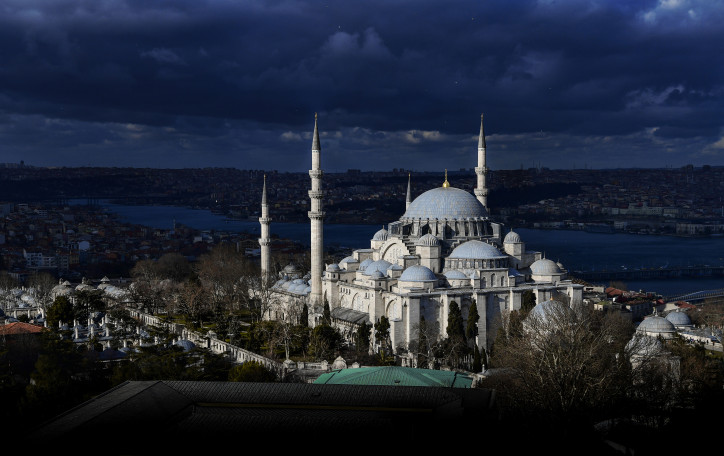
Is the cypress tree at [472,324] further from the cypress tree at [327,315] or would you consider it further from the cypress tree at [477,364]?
the cypress tree at [327,315]

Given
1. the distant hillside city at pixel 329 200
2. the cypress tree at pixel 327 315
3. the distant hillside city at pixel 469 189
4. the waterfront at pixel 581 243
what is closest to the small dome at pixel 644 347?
the cypress tree at pixel 327 315

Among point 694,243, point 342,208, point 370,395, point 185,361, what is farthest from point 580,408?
point 342,208

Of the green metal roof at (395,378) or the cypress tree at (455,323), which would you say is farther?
the cypress tree at (455,323)

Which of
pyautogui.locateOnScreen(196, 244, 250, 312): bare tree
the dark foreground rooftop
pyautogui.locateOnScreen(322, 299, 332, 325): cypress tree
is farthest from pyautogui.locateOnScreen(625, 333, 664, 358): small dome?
pyautogui.locateOnScreen(196, 244, 250, 312): bare tree

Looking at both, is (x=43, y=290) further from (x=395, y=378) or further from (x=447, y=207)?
(x=395, y=378)

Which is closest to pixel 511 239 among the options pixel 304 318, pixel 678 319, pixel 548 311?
pixel 678 319

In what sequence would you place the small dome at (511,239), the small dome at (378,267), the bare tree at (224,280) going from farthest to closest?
the bare tree at (224,280) < the small dome at (511,239) < the small dome at (378,267)

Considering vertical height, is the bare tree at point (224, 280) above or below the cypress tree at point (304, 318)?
above

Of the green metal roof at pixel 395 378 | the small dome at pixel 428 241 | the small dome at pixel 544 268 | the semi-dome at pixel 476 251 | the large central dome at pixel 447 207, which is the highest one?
the large central dome at pixel 447 207
